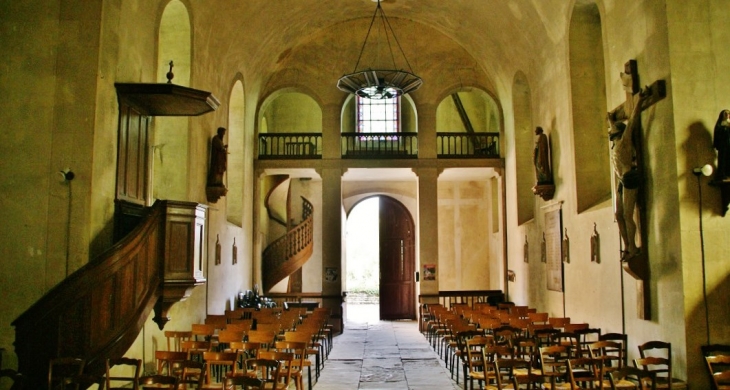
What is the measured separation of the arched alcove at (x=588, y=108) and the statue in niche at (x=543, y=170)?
1.37m

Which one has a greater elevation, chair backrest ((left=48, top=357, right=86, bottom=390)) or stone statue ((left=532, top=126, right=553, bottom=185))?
stone statue ((left=532, top=126, right=553, bottom=185))

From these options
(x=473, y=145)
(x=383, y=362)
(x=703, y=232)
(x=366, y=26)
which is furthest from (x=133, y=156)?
(x=473, y=145)

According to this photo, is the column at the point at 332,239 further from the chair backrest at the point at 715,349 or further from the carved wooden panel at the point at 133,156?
the chair backrest at the point at 715,349

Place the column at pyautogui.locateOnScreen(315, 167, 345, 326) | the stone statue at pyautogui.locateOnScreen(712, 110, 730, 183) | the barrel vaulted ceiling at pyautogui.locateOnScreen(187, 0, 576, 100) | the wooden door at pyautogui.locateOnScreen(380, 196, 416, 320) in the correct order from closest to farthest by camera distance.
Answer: the stone statue at pyautogui.locateOnScreen(712, 110, 730, 183)
the barrel vaulted ceiling at pyautogui.locateOnScreen(187, 0, 576, 100)
the column at pyautogui.locateOnScreen(315, 167, 345, 326)
the wooden door at pyautogui.locateOnScreen(380, 196, 416, 320)

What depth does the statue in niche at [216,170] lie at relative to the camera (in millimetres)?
12330

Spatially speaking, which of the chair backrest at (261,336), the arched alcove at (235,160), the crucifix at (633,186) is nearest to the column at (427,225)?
the arched alcove at (235,160)

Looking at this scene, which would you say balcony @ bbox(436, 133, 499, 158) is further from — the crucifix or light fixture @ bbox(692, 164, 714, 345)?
light fixture @ bbox(692, 164, 714, 345)

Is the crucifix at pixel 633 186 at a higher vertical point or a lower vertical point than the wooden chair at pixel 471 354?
higher

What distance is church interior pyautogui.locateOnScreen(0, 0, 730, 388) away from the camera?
7.40 meters

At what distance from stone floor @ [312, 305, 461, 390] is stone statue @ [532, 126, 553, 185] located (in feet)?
14.2

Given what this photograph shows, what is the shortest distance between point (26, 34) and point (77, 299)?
3522 millimetres

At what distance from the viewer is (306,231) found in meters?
18.6

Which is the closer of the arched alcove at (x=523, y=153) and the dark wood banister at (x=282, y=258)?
the arched alcove at (x=523, y=153)

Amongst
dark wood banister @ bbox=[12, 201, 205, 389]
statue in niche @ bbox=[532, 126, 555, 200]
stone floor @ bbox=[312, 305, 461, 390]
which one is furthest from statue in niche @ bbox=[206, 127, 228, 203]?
statue in niche @ bbox=[532, 126, 555, 200]
